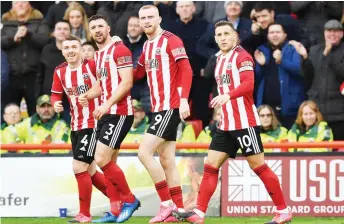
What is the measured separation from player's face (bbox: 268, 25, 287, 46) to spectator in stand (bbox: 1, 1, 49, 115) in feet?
11.1

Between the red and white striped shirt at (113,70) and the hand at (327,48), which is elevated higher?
the hand at (327,48)

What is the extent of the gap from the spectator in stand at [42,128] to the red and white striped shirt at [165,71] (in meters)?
3.29

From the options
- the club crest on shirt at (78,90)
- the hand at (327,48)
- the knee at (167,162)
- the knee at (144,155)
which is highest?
the hand at (327,48)

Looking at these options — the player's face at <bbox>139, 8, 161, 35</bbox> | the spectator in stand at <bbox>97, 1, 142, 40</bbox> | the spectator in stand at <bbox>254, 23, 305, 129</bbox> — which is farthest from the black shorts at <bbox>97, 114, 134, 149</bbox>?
the spectator in stand at <bbox>97, 1, 142, 40</bbox>

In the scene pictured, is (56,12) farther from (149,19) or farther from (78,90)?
(149,19)

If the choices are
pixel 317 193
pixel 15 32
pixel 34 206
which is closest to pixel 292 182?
pixel 317 193

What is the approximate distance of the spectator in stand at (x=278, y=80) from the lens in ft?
49.1

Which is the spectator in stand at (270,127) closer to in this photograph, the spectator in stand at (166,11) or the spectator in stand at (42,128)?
the spectator in stand at (166,11)

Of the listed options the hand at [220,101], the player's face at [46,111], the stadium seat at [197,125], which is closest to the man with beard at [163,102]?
the hand at [220,101]

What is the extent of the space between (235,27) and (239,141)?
476 centimetres

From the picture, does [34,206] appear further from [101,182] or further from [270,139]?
[270,139]

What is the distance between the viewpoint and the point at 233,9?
15227 mm

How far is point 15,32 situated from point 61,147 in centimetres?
343

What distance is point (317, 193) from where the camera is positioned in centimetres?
1287
